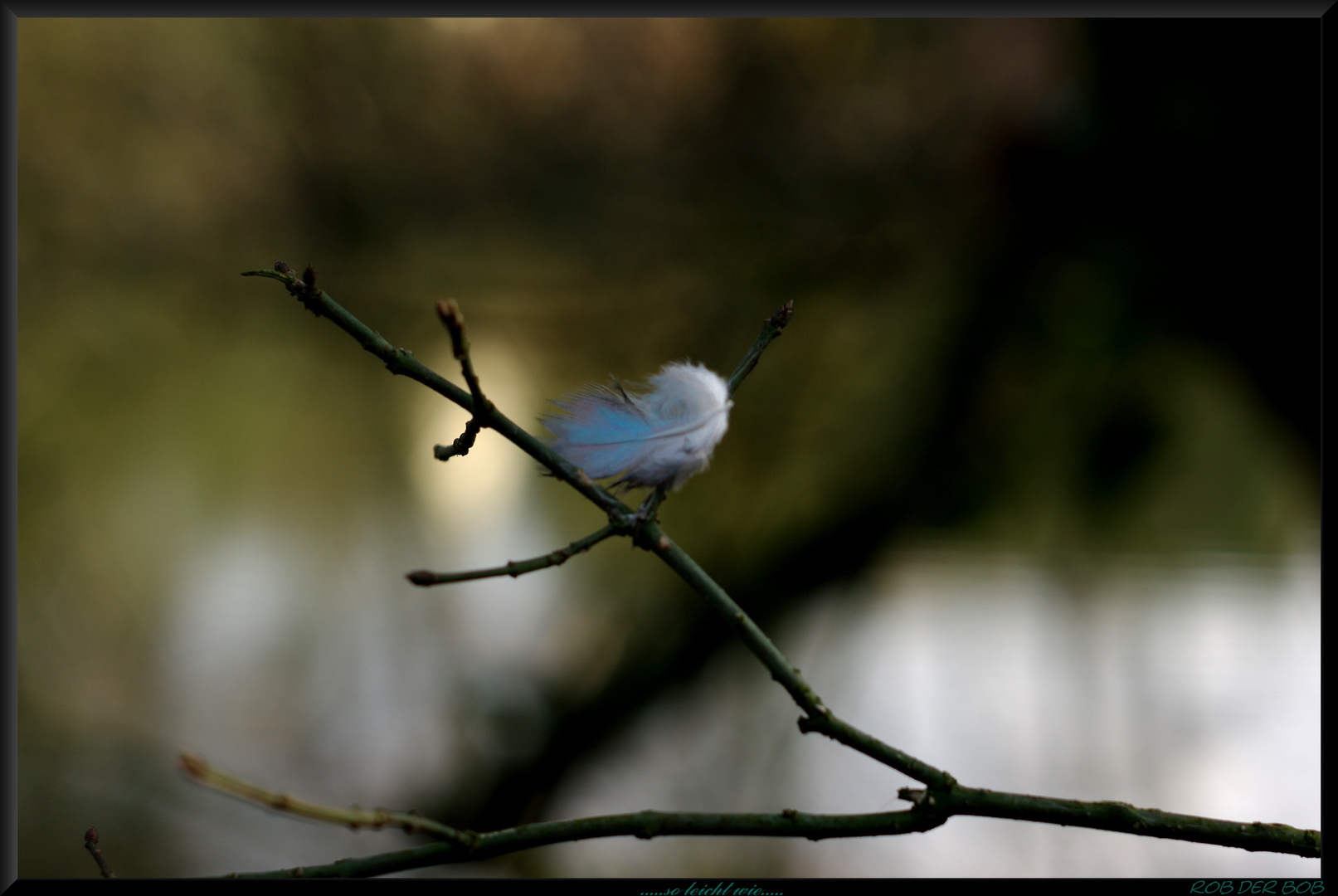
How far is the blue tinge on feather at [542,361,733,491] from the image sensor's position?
0.25m

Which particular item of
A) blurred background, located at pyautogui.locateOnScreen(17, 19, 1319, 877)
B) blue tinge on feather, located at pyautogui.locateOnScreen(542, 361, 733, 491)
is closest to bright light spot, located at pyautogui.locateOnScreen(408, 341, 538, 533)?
blurred background, located at pyautogui.locateOnScreen(17, 19, 1319, 877)

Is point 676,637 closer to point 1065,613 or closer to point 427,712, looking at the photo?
point 427,712

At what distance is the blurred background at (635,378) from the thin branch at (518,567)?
1.85ft

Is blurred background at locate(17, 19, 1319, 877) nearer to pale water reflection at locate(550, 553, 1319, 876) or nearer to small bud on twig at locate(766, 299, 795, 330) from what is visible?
pale water reflection at locate(550, 553, 1319, 876)

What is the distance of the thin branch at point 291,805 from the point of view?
0.46 ft

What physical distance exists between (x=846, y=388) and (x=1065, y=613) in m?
0.34

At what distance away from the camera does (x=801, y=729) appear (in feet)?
0.81

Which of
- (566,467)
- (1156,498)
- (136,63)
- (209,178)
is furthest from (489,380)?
(1156,498)

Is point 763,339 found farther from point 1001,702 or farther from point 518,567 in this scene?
point 1001,702

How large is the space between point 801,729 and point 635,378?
0.57 meters

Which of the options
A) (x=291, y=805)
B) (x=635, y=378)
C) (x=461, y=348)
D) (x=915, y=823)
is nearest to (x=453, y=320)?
(x=461, y=348)

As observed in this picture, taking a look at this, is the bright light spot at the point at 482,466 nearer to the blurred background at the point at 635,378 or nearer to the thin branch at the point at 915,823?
the blurred background at the point at 635,378

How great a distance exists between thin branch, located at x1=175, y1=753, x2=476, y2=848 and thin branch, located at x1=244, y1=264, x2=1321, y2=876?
0.05m

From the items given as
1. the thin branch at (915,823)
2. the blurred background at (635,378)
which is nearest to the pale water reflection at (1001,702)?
the blurred background at (635,378)
